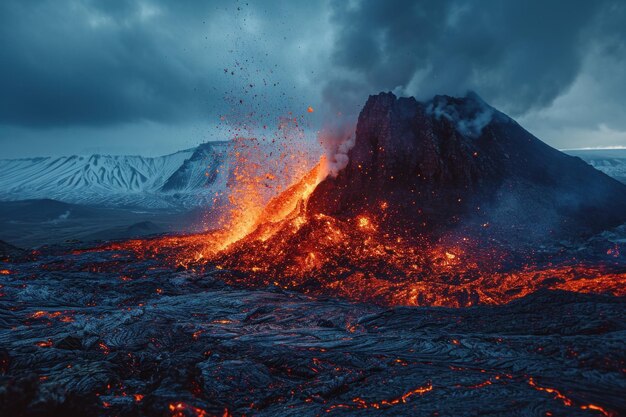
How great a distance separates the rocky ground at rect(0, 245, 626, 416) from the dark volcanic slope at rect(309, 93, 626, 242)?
14068mm

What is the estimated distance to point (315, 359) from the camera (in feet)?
25.7

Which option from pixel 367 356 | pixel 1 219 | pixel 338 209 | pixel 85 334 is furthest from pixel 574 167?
pixel 1 219

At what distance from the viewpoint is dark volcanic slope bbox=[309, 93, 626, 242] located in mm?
24406

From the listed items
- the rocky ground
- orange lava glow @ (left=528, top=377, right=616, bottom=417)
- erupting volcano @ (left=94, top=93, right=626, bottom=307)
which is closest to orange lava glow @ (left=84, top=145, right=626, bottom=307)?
erupting volcano @ (left=94, top=93, right=626, bottom=307)

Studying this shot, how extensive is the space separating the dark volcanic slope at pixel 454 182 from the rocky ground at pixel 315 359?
14.1m

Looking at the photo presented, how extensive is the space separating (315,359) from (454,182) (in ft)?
73.2

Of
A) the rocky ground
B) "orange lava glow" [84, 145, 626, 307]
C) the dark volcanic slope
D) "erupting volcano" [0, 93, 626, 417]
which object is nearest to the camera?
the rocky ground

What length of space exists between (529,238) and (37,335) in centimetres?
2608

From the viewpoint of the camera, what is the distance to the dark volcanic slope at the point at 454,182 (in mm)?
24406

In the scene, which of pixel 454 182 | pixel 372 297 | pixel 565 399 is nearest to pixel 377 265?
pixel 372 297

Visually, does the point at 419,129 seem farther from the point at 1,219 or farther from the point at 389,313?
the point at 1,219

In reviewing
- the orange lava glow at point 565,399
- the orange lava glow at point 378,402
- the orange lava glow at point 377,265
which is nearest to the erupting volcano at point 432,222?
the orange lava glow at point 377,265

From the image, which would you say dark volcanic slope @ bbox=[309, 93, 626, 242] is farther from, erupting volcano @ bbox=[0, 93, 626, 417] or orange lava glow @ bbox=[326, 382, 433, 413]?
orange lava glow @ bbox=[326, 382, 433, 413]

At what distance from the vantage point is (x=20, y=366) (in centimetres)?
754
